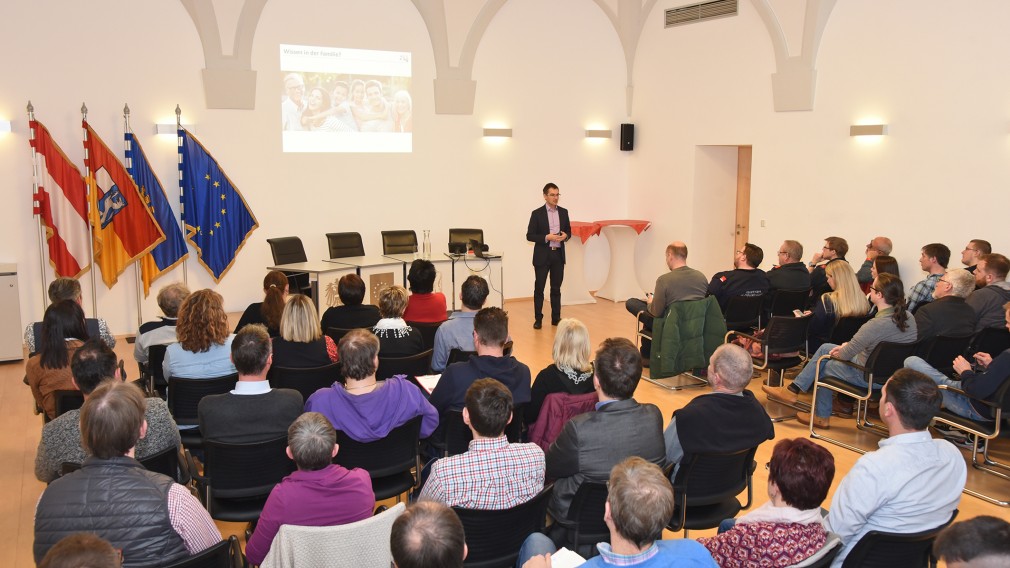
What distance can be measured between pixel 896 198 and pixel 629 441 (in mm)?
6313

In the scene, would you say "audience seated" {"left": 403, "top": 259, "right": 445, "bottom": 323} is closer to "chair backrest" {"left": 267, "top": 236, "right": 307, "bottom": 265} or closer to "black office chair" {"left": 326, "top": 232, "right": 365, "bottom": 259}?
"chair backrest" {"left": 267, "top": 236, "right": 307, "bottom": 265}

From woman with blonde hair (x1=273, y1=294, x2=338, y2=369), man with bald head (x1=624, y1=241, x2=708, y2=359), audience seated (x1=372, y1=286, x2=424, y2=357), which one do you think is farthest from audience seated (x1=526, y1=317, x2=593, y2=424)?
man with bald head (x1=624, y1=241, x2=708, y2=359)

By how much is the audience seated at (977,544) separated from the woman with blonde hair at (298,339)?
343 centimetres

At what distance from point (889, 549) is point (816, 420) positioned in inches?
135

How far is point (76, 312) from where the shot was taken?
4.62 m

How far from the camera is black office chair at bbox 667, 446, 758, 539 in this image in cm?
361

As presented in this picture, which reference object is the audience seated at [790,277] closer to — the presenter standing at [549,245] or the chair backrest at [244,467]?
the presenter standing at [549,245]

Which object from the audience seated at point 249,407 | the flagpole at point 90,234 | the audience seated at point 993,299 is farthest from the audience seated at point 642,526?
the flagpole at point 90,234

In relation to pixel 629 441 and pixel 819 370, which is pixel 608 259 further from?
pixel 629 441

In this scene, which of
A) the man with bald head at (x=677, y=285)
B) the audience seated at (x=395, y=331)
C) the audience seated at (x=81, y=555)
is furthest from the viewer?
the man with bald head at (x=677, y=285)

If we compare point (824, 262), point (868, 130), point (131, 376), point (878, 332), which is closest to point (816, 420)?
point (878, 332)

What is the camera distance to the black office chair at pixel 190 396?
14.2 feet

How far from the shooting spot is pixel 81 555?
1902 mm

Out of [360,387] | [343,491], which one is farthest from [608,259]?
[343,491]
